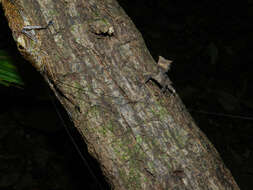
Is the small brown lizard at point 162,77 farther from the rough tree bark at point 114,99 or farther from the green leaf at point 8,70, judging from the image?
the green leaf at point 8,70

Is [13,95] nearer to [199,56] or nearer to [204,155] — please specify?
[204,155]

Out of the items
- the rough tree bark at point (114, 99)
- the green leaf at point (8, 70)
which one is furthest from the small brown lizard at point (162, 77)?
the green leaf at point (8, 70)

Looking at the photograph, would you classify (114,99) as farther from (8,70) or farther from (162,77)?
(8,70)

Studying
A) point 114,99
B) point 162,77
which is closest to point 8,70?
point 114,99

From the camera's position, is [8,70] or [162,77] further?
[8,70]

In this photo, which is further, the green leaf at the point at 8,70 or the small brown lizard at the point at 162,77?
the green leaf at the point at 8,70

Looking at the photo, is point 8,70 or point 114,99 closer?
point 114,99

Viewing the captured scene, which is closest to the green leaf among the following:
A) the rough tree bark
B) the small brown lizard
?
the rough tree bark

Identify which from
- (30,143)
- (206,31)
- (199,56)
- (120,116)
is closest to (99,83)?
(120,116)

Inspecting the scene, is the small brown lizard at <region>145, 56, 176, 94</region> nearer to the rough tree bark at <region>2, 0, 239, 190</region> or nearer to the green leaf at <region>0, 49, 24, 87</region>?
the rough tree bark at <region>2, 0, 239, 190</region>
